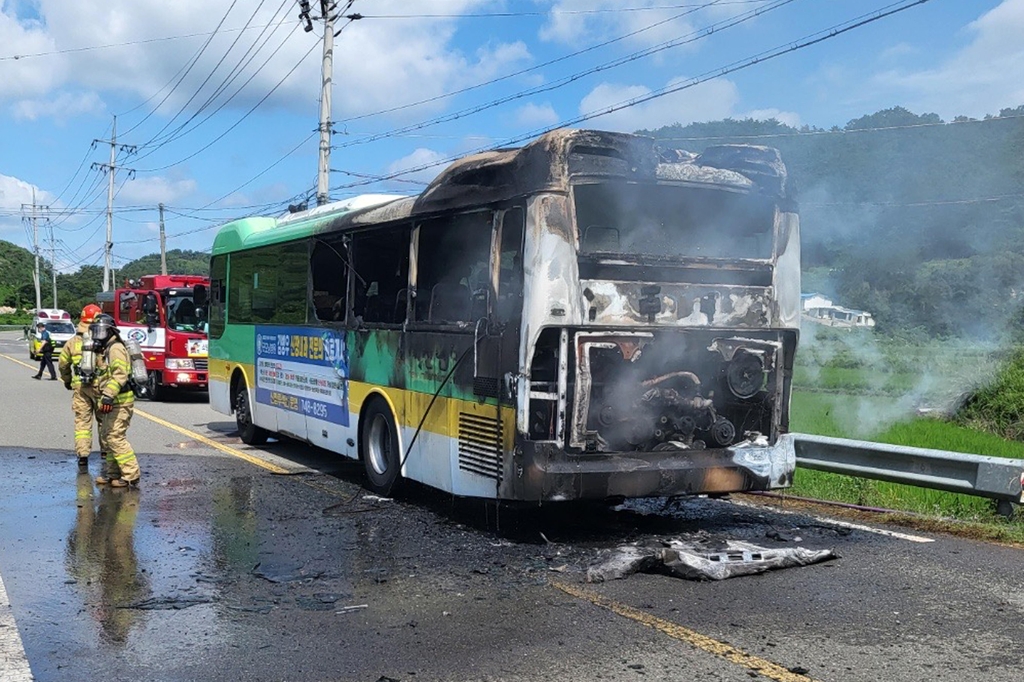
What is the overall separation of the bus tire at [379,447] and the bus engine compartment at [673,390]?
8.69 ft

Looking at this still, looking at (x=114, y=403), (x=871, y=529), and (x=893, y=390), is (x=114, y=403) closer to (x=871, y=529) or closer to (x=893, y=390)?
(x=871, y=529)

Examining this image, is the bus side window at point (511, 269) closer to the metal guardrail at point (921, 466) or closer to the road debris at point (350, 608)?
the road debris at point (350, 608)

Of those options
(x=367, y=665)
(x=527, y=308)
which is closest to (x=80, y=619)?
(x=367, y=665)

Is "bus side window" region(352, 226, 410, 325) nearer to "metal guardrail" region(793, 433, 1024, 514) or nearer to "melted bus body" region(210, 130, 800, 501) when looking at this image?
"melted bus body" region(210, 130, 800, 501)

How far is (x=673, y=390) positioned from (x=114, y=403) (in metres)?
5.97

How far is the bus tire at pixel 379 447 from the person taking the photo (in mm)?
9195

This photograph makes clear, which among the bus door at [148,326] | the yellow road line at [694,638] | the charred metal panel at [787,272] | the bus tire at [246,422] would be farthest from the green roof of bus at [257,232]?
the bus door at [148,326]

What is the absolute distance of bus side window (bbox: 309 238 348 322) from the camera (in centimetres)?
1016

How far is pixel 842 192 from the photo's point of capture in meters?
13.0

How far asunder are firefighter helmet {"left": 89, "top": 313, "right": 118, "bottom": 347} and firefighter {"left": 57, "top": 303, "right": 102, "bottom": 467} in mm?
569

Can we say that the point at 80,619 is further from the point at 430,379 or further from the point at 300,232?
the point at 300,232

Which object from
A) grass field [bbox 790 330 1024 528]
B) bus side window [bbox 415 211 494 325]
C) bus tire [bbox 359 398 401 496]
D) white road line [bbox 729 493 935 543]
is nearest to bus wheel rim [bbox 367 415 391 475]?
bus tire [bbox 359 398 401 496]

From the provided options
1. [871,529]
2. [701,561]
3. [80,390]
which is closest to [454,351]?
[701,561]

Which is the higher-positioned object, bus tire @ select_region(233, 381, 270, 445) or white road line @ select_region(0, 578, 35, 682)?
bus tire @ select_region(233, 381, 270, 445)
